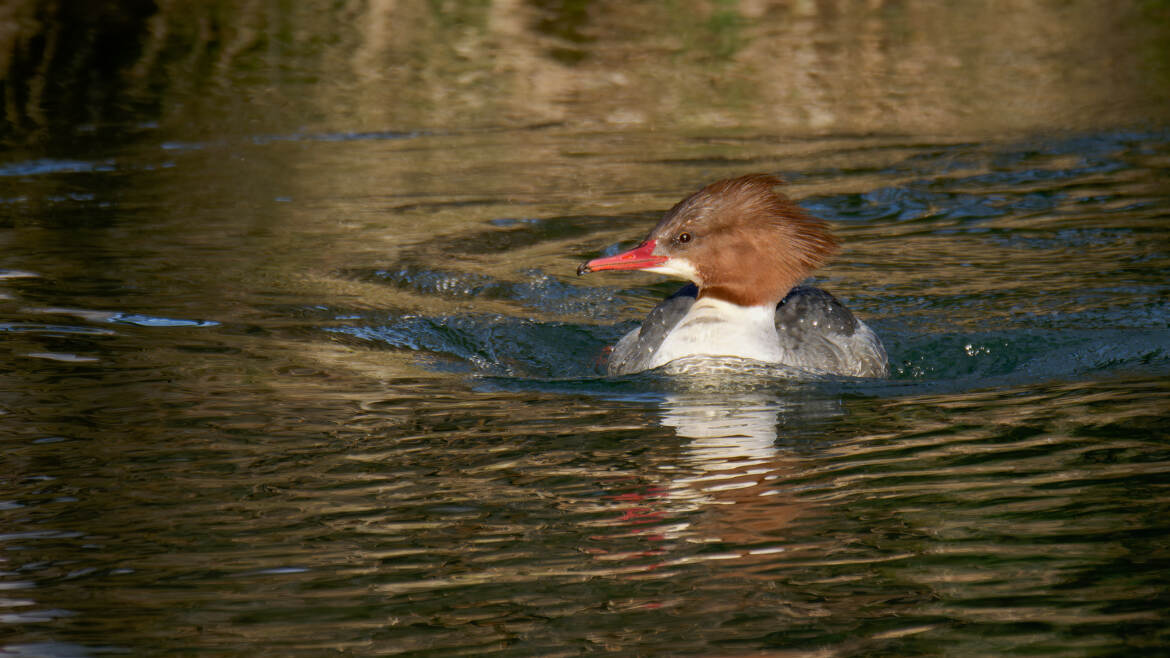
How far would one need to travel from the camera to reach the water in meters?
4.09

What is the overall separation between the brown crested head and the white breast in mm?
77

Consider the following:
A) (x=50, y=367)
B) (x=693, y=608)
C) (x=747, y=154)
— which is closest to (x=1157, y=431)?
(x=693, y=608)

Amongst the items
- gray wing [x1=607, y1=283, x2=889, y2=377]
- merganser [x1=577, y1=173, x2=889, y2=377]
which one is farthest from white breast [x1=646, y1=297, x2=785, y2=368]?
gray wing [x1=607, y1=283, x2=889, y2=377]

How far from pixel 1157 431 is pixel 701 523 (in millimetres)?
2083

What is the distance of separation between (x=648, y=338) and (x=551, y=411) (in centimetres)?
126

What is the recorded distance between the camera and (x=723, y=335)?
715 centimetres

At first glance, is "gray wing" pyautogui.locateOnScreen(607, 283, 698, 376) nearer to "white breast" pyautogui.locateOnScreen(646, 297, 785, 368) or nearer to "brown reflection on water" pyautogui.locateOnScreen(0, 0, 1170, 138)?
"white breast" pyautogui.locateOnScreen(646, 297, 785, 368)

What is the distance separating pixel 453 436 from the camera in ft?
19.5

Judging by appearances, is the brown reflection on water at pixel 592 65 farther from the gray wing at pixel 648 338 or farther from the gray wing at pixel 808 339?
the gray wing at pixel 648 338

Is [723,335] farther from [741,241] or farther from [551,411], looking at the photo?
[551,411]

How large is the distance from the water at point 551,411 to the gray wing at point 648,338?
11.6 inches

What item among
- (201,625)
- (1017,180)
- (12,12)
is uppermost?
(12,12)

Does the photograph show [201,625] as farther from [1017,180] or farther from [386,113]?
[386,113]

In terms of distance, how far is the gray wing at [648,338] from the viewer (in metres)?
7.49
